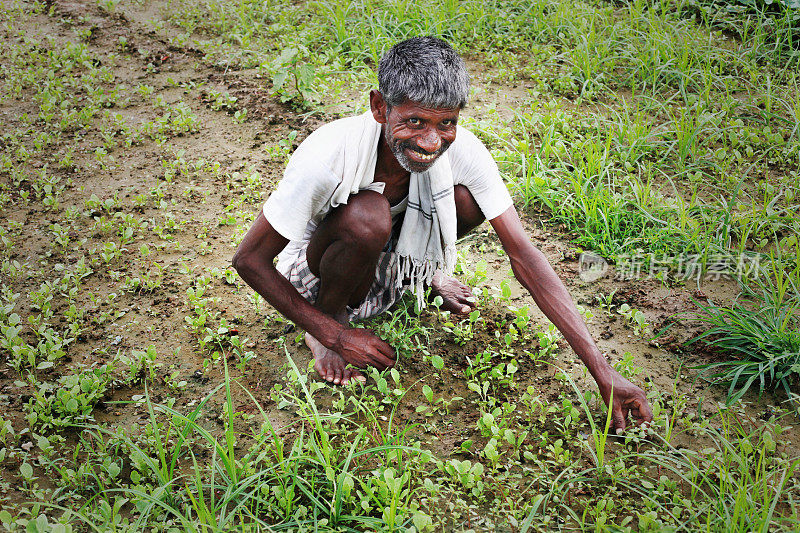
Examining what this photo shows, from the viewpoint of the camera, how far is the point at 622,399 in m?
2.69

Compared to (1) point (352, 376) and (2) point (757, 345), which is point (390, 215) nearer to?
(1) point (352, 376)

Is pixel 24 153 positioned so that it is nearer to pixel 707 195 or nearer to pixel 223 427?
pixel 223 427

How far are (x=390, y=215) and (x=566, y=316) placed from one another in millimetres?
849

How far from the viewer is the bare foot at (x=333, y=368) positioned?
9.94ft

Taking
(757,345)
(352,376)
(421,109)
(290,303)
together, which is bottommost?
(757,345)

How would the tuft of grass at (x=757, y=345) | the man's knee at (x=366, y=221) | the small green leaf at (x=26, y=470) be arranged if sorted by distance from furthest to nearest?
the tuft of grass at (x=757, y=345) < the man's knee at (x=366, y=221) < the small green leaf at (x=26, y=470)

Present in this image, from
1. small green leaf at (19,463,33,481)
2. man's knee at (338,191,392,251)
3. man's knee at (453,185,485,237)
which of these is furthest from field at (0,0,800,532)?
man's knee at (338,191,392,251)

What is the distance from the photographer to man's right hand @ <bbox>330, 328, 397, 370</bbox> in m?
2.96

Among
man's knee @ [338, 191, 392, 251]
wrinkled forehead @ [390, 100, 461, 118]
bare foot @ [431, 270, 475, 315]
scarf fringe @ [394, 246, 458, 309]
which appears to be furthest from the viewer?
bare foot @ [431, 270, 475, 315]

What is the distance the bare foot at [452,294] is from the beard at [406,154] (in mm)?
841

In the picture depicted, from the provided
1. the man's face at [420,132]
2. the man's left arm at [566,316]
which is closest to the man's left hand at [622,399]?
the man's left arm at [566,316]

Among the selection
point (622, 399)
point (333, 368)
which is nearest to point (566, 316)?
point (622, 399)

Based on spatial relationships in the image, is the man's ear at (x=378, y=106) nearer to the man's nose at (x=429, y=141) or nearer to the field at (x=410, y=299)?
the man's nose at (x=429, y=141)

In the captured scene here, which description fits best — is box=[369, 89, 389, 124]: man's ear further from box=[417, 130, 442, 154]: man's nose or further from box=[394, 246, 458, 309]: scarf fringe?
box=[394, 246, 458, 309]: scarf fringe
